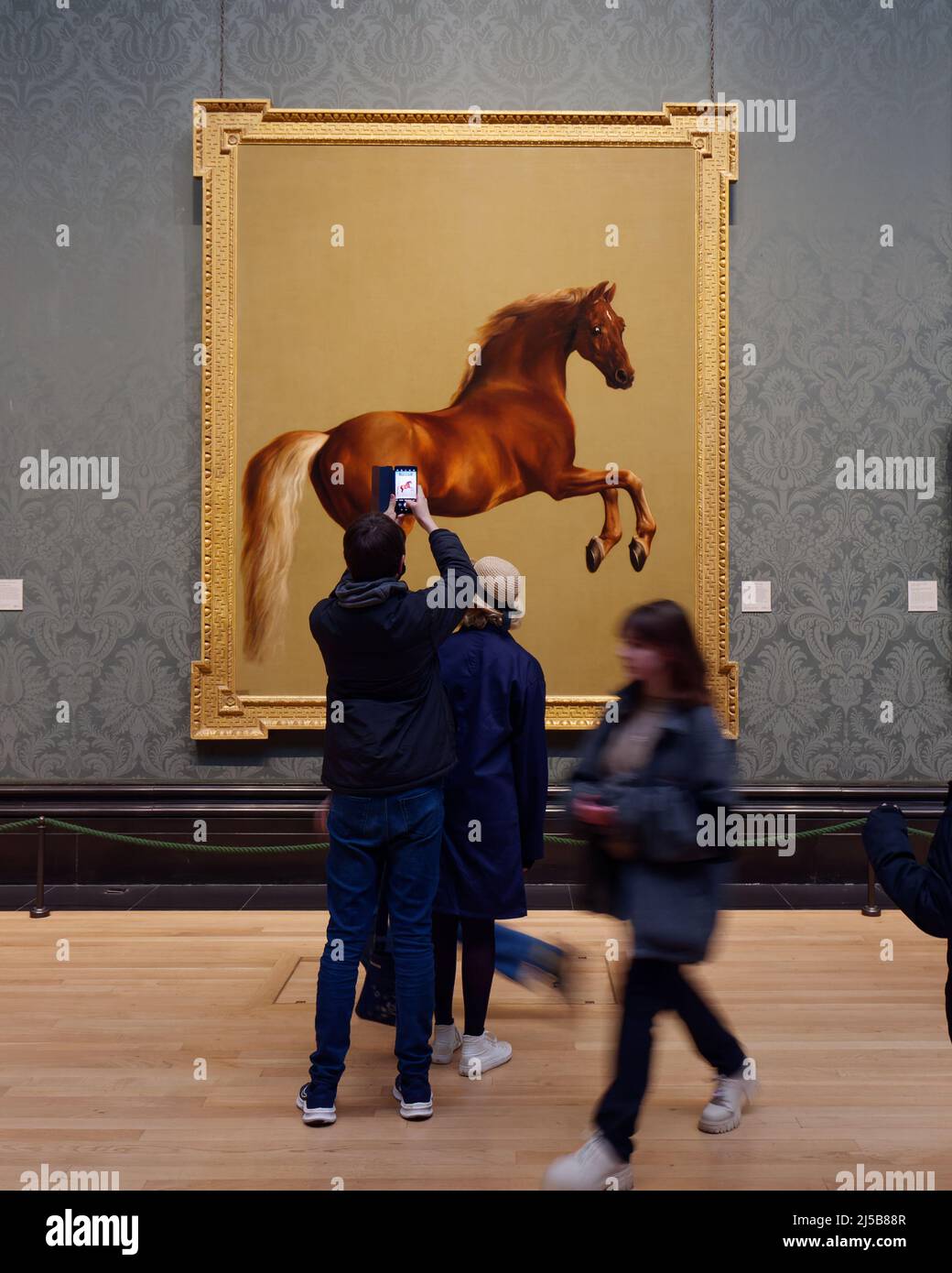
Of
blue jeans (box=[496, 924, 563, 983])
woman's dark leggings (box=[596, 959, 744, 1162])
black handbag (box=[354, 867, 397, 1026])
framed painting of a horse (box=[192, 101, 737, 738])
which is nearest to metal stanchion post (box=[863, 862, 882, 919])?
framed painting of a horse (box=[192, 101, 737, 738])

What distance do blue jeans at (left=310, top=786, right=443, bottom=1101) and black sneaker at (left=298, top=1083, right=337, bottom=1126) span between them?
21 millimetres

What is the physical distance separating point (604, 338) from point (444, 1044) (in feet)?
13.4

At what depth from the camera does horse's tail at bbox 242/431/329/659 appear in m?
6.08

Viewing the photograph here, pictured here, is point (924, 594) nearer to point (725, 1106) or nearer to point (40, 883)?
point (725, 1106)

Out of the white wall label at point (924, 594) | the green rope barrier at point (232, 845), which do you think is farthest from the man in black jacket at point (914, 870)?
the white wall label at point (924, 594)

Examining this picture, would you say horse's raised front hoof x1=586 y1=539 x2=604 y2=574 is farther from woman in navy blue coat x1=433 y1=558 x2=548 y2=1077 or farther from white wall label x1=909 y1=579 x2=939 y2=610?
woman in navy blue coat x1=433 y1=558 x2=548 y2=1077

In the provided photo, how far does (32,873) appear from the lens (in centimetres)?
607

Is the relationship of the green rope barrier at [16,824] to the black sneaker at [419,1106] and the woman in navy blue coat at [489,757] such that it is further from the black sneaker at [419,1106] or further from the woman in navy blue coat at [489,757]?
the black sneaker at [419,1106]

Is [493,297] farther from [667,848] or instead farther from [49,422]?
[667,848]

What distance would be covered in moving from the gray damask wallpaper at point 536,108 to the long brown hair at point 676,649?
3.66 meters

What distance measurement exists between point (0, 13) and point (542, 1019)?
6348 mm

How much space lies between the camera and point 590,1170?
2.68 m

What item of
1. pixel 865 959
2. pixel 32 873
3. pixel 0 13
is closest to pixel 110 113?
pixel 0 13

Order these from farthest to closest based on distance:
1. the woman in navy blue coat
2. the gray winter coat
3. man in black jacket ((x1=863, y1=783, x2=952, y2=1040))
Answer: the woman in navy blue coat
the gray winter coat
man in black jacket ((x1=863, y1=783, x2=952, y2=1040))
